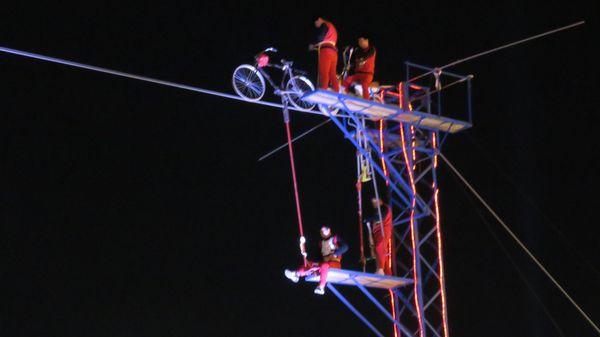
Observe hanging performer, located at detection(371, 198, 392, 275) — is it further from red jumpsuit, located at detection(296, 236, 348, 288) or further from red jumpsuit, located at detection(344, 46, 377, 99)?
red jumpsuit, located at detection(344, 46, 377, 99)

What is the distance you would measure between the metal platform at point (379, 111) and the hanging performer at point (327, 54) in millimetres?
219

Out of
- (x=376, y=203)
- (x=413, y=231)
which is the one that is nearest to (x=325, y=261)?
(x=376, y=203)

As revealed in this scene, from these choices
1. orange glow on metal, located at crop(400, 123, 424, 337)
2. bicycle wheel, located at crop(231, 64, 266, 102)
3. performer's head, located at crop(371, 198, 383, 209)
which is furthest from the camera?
bicycle wheel, located at crop(231, 64, 266, 102)

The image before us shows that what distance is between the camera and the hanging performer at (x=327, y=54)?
12.8 m

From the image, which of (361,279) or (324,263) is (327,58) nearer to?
(324,263)

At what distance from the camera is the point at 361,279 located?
13.2 m

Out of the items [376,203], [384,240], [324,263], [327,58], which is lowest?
[324,263]

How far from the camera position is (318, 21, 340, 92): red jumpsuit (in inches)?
501

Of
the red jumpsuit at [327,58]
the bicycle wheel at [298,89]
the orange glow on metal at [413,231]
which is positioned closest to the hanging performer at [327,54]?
the red jumpsuit at [327,58]

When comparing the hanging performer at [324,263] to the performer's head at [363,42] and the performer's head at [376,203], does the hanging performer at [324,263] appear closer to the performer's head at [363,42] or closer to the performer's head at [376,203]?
the performer's head at [376,203]

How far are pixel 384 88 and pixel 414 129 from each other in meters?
0.81

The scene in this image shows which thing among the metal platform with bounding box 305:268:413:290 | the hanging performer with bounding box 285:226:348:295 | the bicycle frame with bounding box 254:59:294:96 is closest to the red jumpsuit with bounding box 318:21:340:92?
the bicycle frame with bounding box 254:59:294:96

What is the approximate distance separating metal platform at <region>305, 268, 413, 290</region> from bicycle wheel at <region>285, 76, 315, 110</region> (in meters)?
2.82

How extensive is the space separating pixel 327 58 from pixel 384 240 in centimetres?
297
